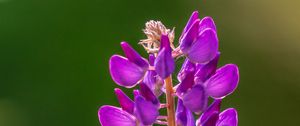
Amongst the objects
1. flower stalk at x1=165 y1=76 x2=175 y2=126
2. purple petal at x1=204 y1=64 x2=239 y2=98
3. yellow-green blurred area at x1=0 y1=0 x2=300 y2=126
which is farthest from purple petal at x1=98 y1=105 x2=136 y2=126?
yellow-green blurred area at x1=0 y1=0 x2=300 y2=126

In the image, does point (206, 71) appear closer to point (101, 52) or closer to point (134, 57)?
point (134, 57)

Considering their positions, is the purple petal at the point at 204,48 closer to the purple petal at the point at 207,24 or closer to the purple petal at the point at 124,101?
the purple petal at the point at 207,24

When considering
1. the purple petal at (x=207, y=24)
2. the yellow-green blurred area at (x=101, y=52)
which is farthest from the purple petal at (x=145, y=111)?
the yellow-green blurred area at (x=101, y=52)

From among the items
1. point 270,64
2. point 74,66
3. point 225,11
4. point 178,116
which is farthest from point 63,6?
point 178,116

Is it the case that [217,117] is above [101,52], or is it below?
above

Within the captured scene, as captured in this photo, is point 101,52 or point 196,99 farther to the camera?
point 101,52

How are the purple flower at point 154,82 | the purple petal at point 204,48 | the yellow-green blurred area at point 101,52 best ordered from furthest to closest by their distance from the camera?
the yellow-green blurred area at point 101,52 < the purple flower at point 154,82 < the purple petal at point 204,48

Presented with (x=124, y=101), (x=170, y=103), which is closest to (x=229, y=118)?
(x=170, y=103)
